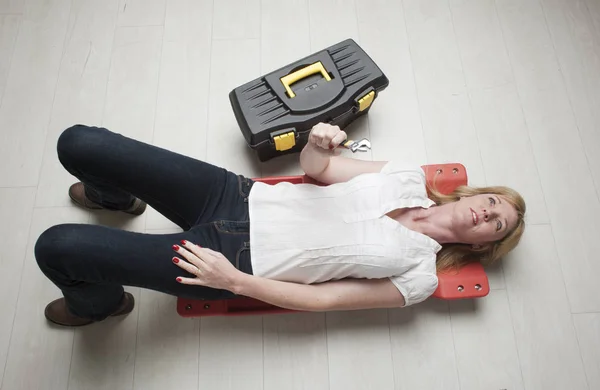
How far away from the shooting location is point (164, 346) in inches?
57.8

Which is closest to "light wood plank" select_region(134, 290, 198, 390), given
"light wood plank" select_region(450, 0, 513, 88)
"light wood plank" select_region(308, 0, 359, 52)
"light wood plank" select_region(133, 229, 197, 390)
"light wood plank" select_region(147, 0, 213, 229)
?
"light wood plank" select_region(133, 229, 197, 390)

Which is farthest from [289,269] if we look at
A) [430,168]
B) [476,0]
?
[476,0]

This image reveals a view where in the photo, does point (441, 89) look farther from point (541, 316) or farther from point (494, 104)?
point (541, 316)

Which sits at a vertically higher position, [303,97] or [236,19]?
[236,19]

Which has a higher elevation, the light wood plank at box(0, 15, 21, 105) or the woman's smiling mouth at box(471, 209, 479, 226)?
the light wood plank at box(0, 15, 21, 105)

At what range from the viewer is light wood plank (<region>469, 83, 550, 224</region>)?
66.1 inches

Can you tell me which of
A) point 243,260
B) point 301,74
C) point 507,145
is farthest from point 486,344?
point 301,74

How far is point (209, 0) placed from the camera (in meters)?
1.88

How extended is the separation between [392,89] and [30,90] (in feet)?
4.49

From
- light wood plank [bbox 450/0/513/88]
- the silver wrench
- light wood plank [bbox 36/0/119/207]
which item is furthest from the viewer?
light wood plank [bbox 450/0/513/88]

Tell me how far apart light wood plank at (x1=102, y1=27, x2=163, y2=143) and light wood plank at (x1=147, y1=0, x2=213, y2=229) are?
0.10 ft

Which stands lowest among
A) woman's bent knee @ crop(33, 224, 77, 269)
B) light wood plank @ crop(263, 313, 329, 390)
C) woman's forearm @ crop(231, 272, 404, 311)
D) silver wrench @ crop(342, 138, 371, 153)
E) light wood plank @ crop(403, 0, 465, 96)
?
light wood plank @ crop(263, 313, 329, 390)

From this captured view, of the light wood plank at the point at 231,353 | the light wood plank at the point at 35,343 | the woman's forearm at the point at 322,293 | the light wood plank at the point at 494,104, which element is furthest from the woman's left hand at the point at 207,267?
the light wood plank at the point at 494,104

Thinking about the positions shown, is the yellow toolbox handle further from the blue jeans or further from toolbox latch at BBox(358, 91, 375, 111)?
the blue jeans
